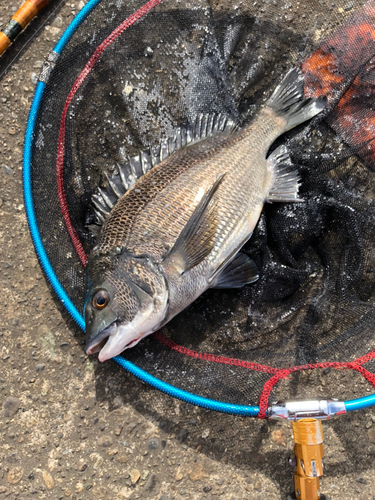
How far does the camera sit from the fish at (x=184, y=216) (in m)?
2.12

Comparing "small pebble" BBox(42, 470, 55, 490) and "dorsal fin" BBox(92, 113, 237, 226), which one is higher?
"dorsal fin" BBox(92, 113, 237, 226)

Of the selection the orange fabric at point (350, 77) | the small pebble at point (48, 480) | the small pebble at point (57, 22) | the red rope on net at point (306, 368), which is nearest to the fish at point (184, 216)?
the orange fabric at point (350, 77)

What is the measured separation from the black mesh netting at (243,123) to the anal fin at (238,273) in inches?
3.3

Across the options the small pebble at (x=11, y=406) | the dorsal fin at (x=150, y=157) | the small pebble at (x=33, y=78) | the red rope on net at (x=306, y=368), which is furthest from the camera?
the small pebble at (x=33, y=78)

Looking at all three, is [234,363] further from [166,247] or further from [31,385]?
[31,385]

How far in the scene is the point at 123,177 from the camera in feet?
8.24

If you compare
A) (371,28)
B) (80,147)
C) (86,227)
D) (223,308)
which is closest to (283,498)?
(223,308)

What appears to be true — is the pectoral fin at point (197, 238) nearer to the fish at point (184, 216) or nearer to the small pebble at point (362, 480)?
the fish at point (184, 216)

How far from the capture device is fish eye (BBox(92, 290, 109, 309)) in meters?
2.07

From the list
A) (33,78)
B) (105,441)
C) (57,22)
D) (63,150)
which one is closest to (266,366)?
(105,441)

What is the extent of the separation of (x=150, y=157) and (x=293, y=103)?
3.48ft

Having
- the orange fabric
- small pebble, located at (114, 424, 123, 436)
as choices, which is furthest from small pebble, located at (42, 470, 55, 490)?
the orange fabric

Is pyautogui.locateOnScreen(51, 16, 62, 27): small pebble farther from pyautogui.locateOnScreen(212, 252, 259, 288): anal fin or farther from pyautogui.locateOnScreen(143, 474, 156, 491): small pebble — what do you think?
pyautogui.locateOnScreen(143, 474, 156, 491): small pebble

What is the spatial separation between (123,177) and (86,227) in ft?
1.36
